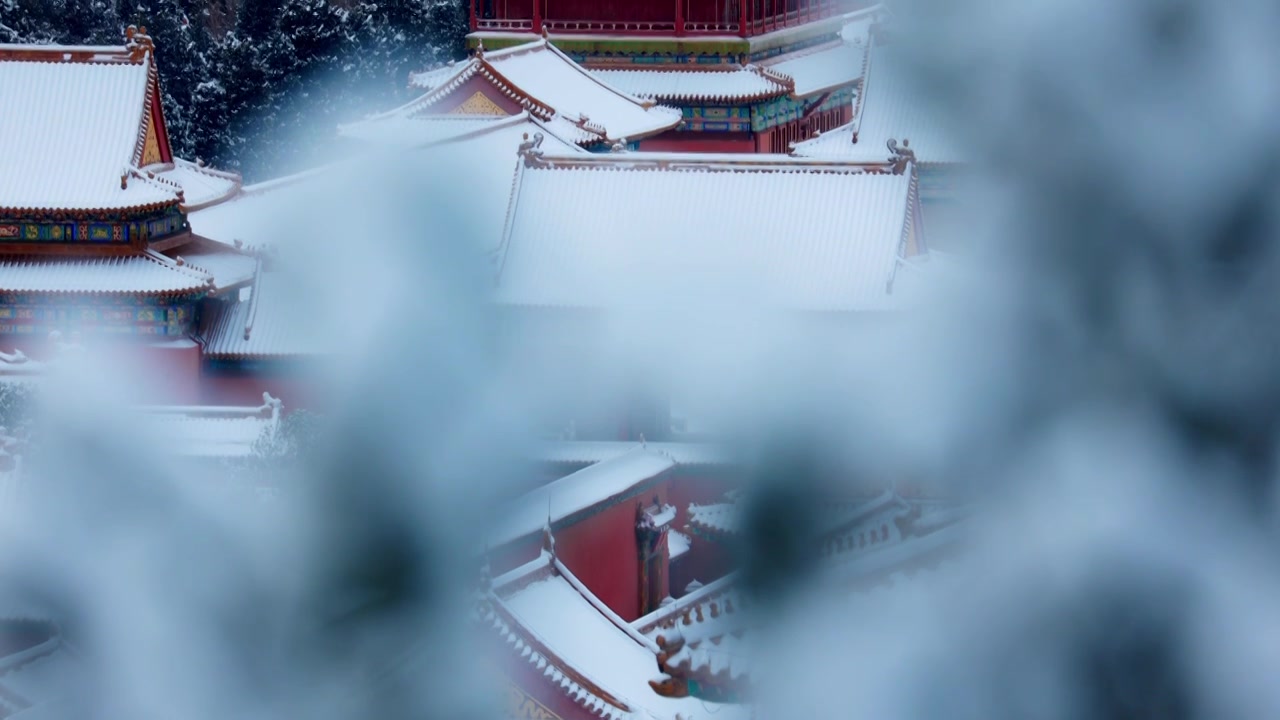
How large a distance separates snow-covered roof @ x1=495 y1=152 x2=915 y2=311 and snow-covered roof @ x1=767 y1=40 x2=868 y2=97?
333 inches

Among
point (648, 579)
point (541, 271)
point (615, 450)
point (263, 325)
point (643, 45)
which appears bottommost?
point (648, 579)

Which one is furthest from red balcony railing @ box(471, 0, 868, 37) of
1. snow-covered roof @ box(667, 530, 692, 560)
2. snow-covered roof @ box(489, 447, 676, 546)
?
snow-covered roof @ box(667, 530, 692, 560)

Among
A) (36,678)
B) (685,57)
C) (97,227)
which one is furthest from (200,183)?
(36,678)

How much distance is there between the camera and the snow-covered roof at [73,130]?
11.6m

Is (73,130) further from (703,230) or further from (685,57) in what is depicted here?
(685,57)

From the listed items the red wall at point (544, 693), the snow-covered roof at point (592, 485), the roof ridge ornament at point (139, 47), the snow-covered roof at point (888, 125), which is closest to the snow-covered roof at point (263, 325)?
the roof ridge ornament at point (139, 47)

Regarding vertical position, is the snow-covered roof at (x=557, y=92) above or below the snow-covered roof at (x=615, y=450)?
above

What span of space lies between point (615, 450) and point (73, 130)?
4955mm

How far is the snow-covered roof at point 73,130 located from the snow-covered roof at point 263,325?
0.87 meters

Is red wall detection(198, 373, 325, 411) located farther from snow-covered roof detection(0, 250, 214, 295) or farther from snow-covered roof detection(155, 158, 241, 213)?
A: snow-covered roof detection(155, 158, 241, 213)

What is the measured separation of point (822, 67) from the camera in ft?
69.8

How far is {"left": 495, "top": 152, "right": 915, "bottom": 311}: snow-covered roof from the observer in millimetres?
10320

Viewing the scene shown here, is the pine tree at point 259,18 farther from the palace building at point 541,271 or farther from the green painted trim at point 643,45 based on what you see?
the palace building at point 541,271

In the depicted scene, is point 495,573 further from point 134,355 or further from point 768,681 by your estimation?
point 134,355
